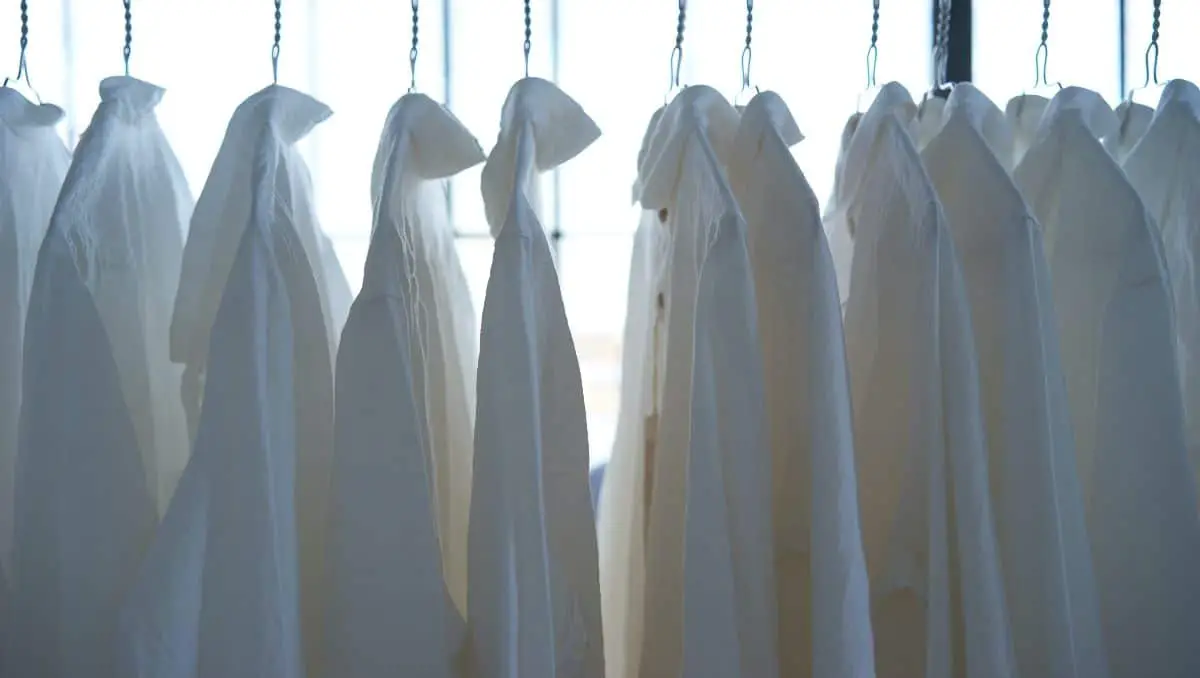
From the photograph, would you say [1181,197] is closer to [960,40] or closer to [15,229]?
[960,40]

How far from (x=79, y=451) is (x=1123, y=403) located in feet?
2.32

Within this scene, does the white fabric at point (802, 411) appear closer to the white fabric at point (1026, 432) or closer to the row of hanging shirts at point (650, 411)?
the row of hanging shirts at point (650, 411)

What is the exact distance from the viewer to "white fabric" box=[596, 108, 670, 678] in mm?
738

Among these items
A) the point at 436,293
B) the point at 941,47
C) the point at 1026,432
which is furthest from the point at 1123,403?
the point at 436,293

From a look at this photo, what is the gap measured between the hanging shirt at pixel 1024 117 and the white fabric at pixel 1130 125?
0.20ft

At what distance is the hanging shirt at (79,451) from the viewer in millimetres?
615

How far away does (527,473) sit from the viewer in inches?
23.2

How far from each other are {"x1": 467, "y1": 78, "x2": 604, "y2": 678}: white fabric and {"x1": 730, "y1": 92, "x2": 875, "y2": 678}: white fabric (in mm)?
140

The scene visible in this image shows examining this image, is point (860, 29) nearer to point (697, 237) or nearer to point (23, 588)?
point (697, 237)

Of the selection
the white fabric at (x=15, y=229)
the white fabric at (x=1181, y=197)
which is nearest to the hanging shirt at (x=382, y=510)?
→ the white fabric at (x=15, y=229)

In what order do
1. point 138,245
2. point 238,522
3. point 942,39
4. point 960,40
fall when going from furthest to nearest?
point 960,40, point 942,39, point 138,245, point 238,522

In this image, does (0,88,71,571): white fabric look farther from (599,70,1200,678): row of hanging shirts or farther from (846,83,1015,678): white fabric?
(846,83,1015,678): white fabric

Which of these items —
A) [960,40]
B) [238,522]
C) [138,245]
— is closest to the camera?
[238,522]

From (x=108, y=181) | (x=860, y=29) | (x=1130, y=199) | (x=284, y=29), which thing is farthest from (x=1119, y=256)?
(x=284, y=29)
